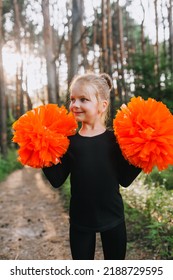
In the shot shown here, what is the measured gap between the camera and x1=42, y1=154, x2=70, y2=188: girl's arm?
1.98m

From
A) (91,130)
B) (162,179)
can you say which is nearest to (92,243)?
(91,130)

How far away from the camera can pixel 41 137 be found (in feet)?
6.01

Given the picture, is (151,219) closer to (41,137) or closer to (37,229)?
(37,229)

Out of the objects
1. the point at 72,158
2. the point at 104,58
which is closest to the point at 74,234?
the point at 72,158

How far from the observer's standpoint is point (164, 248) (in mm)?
3455

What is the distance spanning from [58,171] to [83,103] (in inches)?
17.5

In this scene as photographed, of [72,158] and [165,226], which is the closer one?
[72,158]

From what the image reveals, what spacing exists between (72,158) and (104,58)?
11337 millimetres

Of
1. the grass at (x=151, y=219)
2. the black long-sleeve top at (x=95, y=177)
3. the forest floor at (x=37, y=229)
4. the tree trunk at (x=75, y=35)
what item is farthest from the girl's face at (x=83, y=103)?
the tree trunk at (x=75, y=35)

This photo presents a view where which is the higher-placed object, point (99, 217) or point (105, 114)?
point (105, 114)

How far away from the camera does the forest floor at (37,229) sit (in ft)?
12.6

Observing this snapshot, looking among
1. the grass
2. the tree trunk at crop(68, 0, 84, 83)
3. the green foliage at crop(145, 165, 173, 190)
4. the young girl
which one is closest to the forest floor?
the grass

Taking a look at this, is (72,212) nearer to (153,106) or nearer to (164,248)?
(153,106)

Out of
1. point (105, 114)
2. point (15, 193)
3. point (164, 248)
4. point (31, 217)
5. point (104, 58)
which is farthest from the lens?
point (104, 58)
